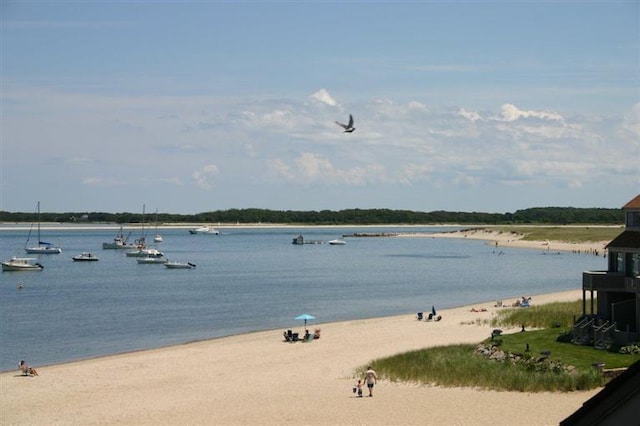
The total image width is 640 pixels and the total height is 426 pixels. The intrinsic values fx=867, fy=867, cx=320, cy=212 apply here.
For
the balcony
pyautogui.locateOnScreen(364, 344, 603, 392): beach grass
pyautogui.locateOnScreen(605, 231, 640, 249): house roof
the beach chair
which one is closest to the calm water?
the beach chair

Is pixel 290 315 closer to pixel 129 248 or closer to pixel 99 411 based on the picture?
pixel 99 411

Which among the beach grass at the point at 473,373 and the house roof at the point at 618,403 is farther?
the beach grass at the point at 473,373

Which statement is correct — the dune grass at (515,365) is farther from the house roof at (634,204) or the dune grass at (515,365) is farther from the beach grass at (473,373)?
the house roof at (634,204)

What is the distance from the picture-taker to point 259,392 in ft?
102

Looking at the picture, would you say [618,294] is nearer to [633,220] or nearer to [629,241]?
[629,241]

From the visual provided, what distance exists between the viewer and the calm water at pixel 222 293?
Result: 52.7 metres

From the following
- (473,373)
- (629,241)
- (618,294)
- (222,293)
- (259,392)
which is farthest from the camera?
(222,293)

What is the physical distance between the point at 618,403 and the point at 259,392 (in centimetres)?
2600

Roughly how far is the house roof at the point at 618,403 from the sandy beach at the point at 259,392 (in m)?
18.7

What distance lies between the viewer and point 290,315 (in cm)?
6209

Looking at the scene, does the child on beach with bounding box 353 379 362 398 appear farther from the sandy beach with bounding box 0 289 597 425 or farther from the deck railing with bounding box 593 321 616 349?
the deck railing with bounding box 593 321 616 349

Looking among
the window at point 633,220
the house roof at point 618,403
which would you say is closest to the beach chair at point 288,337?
the window at point 633,220

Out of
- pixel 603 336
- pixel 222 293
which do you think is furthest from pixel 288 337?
pixel 222 293

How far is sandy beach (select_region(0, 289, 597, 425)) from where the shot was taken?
26188 mm
